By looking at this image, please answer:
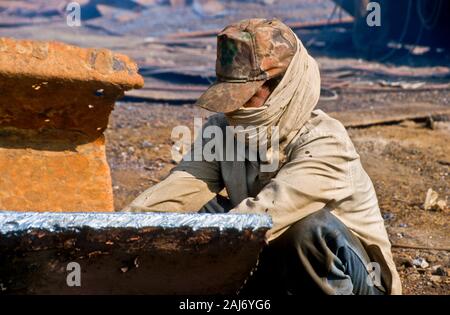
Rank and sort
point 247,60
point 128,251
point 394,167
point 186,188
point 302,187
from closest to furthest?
point 128,251, point 302,187, point 247,60, point 186,188, point 394,167

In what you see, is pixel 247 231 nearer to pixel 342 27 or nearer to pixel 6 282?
pixel 6 282

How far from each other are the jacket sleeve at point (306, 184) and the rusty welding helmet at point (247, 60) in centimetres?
31

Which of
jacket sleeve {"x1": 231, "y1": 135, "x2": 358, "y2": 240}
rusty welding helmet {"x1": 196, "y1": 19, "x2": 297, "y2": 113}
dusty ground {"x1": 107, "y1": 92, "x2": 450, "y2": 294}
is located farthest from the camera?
dusty ground {"x1": 107, "y1": 92, "x2": 450, "y2": 294}

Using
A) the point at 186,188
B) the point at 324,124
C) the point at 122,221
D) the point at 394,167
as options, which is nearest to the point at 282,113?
the point at 324,124

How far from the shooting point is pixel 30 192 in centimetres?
401

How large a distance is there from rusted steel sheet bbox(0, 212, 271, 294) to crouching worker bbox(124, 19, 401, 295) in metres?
0.21

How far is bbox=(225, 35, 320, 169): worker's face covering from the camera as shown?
3062 mm

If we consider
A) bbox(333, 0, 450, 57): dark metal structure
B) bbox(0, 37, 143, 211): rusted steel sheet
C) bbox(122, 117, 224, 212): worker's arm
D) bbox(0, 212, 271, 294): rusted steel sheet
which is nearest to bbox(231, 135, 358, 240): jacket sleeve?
bbox(0, 212, 271, 294): rusted steel sheet

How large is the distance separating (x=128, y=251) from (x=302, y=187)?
0.68 meters

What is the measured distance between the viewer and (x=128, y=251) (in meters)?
2.78

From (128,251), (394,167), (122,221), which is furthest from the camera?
(394,167)

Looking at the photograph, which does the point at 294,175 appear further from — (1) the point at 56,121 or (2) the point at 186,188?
(1) the point at 56,121

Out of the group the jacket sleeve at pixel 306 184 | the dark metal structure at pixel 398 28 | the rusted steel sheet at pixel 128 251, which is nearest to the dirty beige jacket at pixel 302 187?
the jacket sleeve at pixel 306 184

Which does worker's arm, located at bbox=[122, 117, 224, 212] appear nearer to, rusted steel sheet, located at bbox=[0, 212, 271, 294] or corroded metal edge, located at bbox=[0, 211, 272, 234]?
rusted steel sheet, located at bbox=[0, 212, 271, 294]
